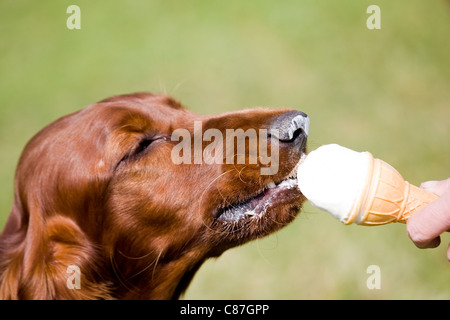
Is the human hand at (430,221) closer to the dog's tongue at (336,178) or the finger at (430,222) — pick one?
the finger at (430,222)

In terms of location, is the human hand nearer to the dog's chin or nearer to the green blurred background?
the dog's chin

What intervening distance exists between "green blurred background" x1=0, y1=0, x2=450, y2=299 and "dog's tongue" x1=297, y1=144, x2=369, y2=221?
2430 millimetres

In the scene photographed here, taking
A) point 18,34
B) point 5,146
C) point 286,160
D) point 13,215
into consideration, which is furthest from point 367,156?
point 18,34

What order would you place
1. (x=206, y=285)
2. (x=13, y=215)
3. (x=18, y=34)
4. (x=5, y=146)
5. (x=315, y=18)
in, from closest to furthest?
(x=13, y=215), (x=206, y=285), (x=5, y=146), (x=315, y=18), (x=18, y=34)

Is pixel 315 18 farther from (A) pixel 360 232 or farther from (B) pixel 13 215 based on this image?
(B) pixel 13 215

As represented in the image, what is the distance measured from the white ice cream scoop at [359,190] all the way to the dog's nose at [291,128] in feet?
1.10

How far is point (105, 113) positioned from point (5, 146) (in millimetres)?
4626

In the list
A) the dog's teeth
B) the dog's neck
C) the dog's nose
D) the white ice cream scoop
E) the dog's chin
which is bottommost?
the dog's neck

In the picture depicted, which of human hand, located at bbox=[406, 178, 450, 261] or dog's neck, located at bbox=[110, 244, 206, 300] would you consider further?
dog's neck, located at bbox=[110, 244, 206, 300]

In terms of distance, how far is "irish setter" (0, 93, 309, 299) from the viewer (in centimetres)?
256

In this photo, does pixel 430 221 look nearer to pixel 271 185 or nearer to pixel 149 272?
pixel 271 185

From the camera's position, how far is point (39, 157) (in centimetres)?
275

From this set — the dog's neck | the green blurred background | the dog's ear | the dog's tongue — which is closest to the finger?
the dog's tongue

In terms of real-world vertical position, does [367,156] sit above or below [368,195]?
above
